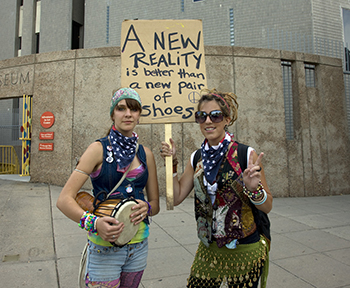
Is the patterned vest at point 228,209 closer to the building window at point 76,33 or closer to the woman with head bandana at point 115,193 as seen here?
the woman with head bandana at point 115,193

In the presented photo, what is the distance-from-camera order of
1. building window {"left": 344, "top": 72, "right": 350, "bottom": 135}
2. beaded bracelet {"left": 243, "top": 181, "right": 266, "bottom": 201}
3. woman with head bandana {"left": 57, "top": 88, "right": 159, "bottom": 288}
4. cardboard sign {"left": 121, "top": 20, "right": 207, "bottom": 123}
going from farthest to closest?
building window {"left": 344, "top": 72, "right": 350, "bottom": 135} < cardboard sign {"left": 121, "top": 20, "right": 207, "bottom": 123} < beaded bracelet {"left": 243, "top": 181, "right": 266, "bottom": 201} < woman with head bandana {"left": 57, "top": 88, "right": 159, "bottom": 288}

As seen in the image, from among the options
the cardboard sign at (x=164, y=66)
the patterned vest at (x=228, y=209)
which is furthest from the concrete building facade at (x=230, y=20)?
the patterned vest at (x=228, y=209)

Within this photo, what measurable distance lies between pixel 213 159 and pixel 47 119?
748cm

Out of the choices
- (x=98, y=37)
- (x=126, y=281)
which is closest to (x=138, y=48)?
(x=126, y=281)

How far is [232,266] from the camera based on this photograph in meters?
1.80

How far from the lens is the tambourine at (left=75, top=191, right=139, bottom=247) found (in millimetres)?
1523

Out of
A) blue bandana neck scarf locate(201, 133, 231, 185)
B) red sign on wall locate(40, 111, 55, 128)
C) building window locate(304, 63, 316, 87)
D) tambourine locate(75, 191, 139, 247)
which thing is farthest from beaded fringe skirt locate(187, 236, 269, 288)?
building window locate(304, 63, 316, 87)

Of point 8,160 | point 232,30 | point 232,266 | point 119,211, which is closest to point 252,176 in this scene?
point 232,266

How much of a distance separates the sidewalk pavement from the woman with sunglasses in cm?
131

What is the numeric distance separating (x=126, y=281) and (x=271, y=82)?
7581 millimetres

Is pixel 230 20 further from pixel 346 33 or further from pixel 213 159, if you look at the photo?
pixel 213 159

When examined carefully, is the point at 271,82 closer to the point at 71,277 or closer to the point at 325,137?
the point at 325,137

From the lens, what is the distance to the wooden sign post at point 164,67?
239 centimetres

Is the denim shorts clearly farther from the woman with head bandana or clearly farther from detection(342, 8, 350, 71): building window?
detection(342, 8, 350, 71): building window
